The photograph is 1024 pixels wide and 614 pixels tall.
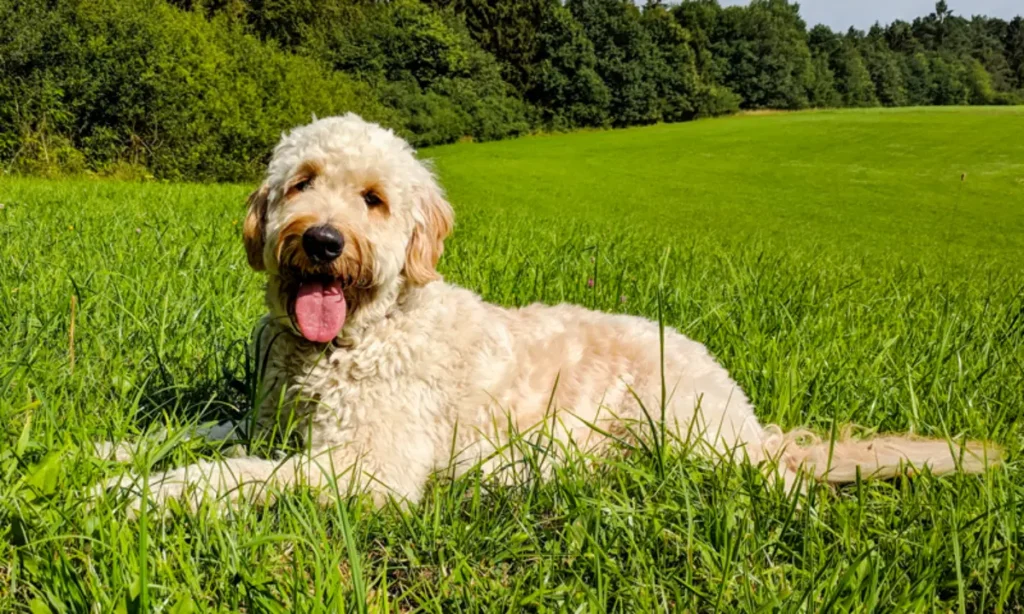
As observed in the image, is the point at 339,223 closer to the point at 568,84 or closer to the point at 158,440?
the point at 158,440

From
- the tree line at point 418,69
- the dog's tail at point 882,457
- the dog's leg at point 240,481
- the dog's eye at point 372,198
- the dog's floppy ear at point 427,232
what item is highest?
the tree line at point 418,69

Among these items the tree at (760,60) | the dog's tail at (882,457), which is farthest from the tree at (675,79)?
the dog's tail at (882,457)

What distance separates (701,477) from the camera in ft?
7.90

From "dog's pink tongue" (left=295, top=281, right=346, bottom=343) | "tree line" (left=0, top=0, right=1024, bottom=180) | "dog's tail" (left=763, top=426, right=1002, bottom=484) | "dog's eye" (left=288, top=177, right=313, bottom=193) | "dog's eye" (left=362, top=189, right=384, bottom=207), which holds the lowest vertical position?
"dog's tail" (left=763, top=426, right=1002, bottom=484)

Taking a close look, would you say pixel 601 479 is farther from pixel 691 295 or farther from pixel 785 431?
pixel 691 295

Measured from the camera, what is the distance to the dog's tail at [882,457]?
2.47 metres

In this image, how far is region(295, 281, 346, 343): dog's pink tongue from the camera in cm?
294

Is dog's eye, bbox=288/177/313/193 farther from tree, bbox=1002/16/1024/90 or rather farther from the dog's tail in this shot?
tree, bbox=1002/16/1024/90

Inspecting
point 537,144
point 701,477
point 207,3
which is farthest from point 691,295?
point 207,3

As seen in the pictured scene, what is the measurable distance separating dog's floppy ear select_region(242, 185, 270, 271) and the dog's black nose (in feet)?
1.50

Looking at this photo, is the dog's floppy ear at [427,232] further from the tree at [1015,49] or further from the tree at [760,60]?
the tree at [1015,49]

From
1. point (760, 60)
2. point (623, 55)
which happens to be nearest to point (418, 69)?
point (623, 55)

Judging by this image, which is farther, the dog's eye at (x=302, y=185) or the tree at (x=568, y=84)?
the tree at (x=568, y=84)

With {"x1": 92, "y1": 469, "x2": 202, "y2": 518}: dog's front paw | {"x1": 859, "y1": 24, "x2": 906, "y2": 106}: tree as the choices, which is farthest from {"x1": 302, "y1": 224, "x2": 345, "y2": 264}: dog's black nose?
{"x1": 859, "y1": 24, "x2": 906, "y2": 106}: tree
